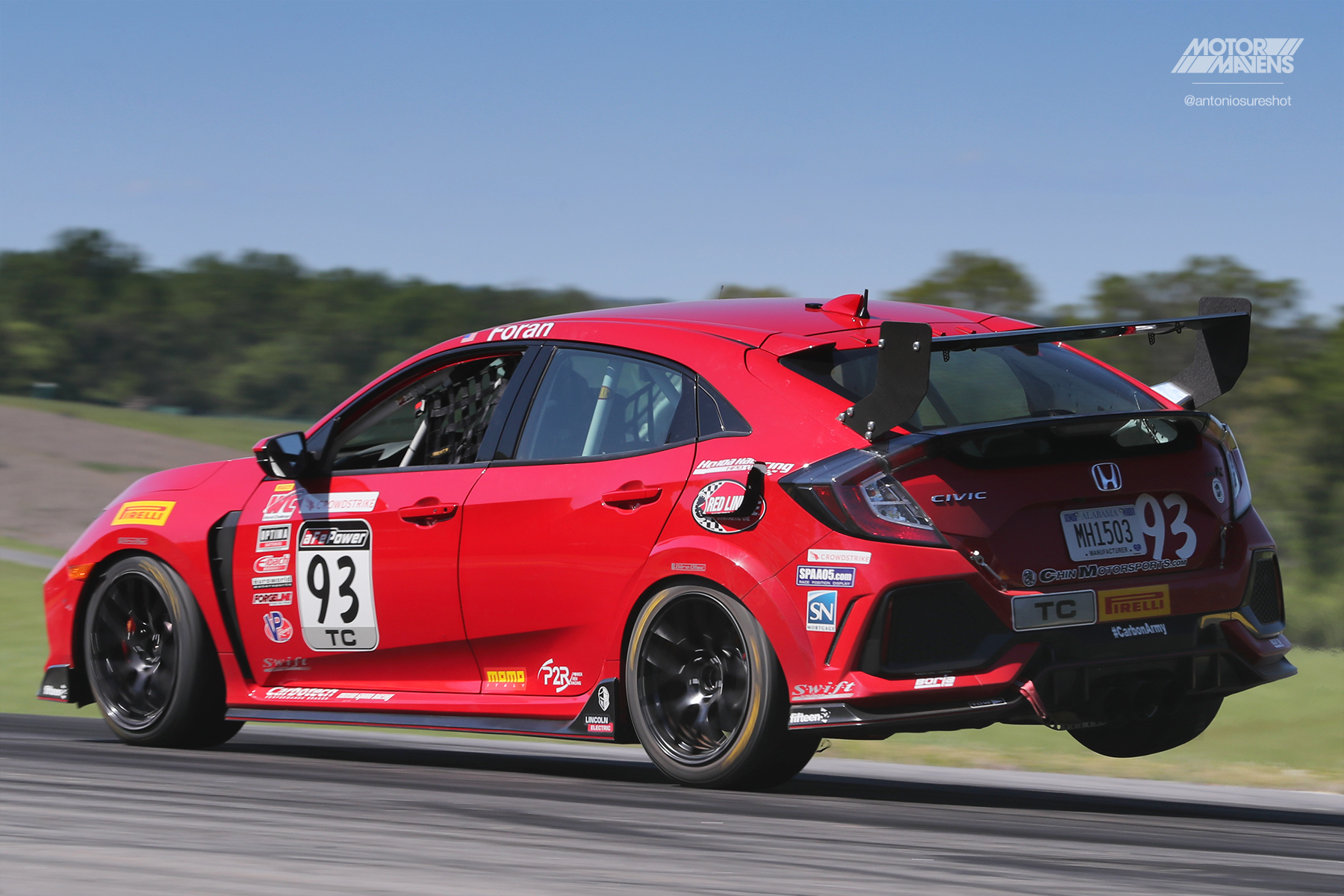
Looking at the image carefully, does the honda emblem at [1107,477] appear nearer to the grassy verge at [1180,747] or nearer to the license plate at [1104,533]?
the license plate at [1104,533]

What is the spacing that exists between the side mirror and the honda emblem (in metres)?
3.08

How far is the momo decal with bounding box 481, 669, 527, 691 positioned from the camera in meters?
5.92

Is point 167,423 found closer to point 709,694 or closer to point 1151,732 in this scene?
point 1151,732

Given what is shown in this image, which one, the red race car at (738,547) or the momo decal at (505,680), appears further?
the momo decal at (505,680)

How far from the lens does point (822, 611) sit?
5051 mm

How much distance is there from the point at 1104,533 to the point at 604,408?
1739 mm

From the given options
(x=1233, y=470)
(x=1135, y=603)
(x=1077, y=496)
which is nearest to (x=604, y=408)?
(x=1077, y=496)

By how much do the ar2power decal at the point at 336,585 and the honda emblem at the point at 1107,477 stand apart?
2.70 meters

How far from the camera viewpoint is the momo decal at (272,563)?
21.9 feet

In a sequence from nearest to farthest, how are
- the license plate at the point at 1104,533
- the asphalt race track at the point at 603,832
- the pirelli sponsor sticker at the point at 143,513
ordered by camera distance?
the asphalt race track at the point at 603,832, the license plate at the point at 1104,533, the pirelli sponsor sticker at the point at 143,513

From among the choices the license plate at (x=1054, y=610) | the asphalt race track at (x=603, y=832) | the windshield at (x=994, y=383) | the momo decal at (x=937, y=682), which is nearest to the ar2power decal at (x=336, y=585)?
the asphalt race track at (x=603, y=832)

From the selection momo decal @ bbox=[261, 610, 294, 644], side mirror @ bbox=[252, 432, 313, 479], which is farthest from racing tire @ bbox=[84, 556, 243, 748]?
side mirror @ bbox=[252, 432, 313, 479]

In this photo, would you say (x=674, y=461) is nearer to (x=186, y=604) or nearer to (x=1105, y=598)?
(x=1105, y=598)

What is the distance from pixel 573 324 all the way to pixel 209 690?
7.19ft
